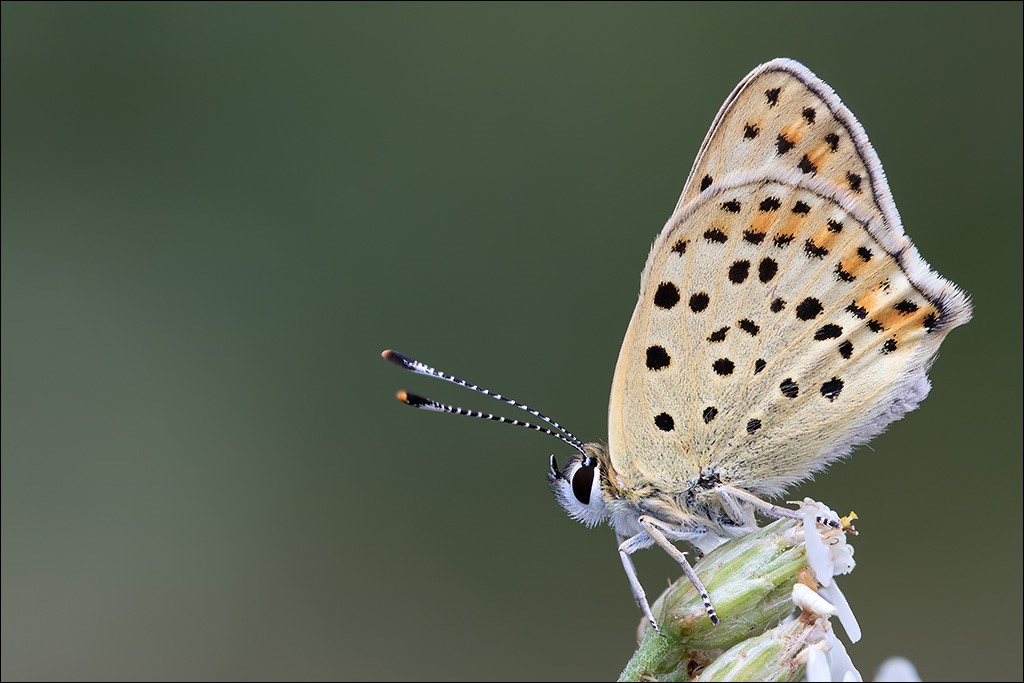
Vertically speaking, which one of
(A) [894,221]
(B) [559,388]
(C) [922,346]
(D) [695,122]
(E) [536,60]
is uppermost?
(E) [536,60]

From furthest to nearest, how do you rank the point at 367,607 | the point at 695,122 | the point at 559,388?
the point at 695,122, the point at 559,388, the point at 367,607

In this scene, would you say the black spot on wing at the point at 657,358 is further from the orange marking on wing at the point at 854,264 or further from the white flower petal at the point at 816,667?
the white flower petal at the point at 816,667

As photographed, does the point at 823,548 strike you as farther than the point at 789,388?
No

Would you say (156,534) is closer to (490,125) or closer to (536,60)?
(490,125)

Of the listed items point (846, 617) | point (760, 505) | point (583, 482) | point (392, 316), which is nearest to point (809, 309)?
point (760, 505)

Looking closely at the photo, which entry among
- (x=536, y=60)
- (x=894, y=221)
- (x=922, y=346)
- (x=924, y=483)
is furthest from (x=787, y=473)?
(x=536, y=60)

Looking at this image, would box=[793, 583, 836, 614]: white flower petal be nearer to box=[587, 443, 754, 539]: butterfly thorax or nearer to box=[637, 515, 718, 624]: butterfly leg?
box=[637, 515, 718, 624]: butterfly leg

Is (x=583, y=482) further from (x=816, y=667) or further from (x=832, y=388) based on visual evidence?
(x=816, y=667)
